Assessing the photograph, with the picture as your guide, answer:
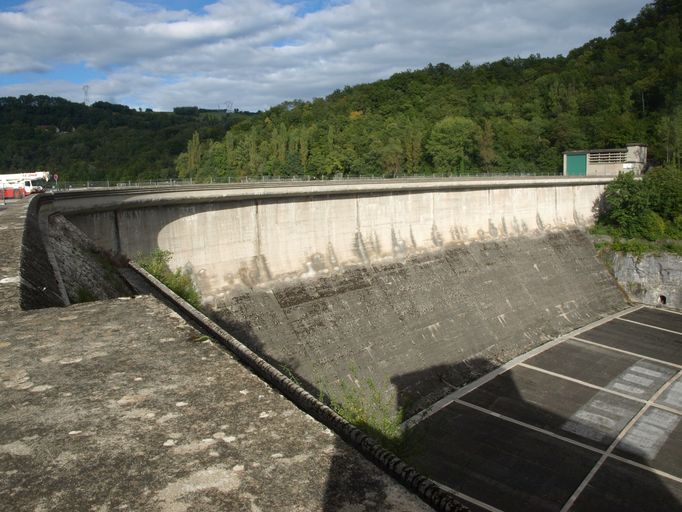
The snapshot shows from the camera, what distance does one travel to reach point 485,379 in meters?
20.6

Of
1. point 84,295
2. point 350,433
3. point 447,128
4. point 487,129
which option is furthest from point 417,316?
point 487,129

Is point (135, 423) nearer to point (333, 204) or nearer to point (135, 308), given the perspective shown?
point (135, 308)

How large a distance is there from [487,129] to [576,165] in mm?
9312

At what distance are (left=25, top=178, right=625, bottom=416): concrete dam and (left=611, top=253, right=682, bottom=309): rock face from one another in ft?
5.21

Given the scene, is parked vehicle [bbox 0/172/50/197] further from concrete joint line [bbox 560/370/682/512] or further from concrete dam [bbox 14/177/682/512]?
concrete joint line [bbox 560/370/682/512]

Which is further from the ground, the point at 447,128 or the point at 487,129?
the point at 447,128

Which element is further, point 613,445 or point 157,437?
point 613,445

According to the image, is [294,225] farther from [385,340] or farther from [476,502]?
[476,502]

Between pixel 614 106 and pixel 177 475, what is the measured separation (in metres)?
60.5

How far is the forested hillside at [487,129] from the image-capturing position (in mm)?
49719

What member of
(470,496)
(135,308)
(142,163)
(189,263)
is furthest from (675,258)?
(142,163)

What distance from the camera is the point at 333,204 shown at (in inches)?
900

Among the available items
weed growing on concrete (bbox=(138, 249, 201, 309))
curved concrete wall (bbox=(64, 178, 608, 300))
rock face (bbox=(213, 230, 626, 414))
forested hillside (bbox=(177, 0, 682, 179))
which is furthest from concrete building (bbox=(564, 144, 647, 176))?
weed growing on concrete (bbox=(138, 249, 201, 309))

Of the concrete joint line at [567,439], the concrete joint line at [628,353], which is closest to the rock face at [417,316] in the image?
the concrete joint line at [628,353]
